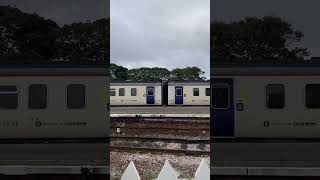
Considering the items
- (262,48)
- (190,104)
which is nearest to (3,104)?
(262,48)

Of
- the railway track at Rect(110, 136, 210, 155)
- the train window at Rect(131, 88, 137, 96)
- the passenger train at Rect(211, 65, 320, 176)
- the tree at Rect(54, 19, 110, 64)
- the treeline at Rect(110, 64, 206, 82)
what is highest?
the treeline at Rect(110, 64, 206, 82)

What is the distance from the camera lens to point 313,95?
4.58m

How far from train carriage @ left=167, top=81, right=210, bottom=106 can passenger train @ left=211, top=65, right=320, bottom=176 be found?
1633 centimetres

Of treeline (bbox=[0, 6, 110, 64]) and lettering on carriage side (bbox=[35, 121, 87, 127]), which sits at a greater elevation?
treeline (bbox=[0, 6, 110, 64])

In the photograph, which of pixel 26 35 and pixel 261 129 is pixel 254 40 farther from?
pixel 26 35

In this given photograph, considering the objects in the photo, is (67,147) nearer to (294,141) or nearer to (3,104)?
(3,104)

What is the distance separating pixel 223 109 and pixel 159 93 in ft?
57.4

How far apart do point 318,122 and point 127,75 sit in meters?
26.2

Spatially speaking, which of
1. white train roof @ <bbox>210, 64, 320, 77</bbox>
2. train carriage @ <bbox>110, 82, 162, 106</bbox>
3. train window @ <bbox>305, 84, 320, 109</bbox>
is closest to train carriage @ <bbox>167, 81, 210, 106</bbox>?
train carriage @ <bbox>110, 82, 162, 106</bbox>

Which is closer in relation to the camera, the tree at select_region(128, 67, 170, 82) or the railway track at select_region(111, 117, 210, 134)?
the railway track at select_region(111, 117, 210, 134)

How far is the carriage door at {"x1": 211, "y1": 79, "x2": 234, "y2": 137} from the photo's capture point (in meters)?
4.35

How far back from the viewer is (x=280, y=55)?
13.8 feet

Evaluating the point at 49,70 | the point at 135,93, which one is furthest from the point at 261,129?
the point at 135,93

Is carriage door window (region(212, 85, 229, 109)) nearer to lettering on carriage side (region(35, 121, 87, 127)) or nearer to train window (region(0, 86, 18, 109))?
lettering on carriage side (region(35, 121, 87, 127))
